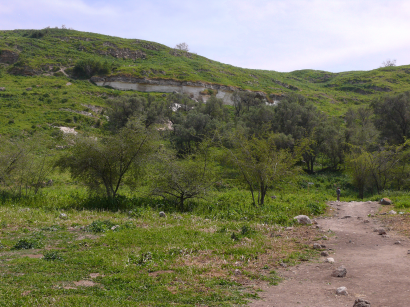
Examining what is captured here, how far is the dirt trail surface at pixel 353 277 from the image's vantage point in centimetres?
495

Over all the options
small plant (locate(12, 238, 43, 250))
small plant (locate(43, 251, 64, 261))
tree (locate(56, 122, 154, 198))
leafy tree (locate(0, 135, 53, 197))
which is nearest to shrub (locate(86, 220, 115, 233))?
small plant (locate(12, 238, 43, 250))

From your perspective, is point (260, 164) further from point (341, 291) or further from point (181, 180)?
point (341, 291)

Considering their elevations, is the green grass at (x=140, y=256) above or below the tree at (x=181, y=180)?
below

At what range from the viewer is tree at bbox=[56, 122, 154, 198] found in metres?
15.1

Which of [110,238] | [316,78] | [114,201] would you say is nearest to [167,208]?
[114,201]

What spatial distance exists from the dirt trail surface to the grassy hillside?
61663 mm

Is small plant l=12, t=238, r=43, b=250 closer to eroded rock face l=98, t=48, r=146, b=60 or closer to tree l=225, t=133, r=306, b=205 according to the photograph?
tree l=225, t=133, r=306, b=205

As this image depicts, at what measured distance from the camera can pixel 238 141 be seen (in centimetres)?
1767

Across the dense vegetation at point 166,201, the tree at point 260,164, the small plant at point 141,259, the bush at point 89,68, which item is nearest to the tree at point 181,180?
the dense vegetation at point 166,201

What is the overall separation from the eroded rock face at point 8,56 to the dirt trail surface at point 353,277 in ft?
289

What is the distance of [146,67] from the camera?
270 ft

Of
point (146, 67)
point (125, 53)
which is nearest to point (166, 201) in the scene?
point (146, 67)

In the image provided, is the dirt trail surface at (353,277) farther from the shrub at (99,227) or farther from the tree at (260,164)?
the shrub at (99,227)

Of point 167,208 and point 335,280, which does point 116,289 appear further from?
point 167,208
